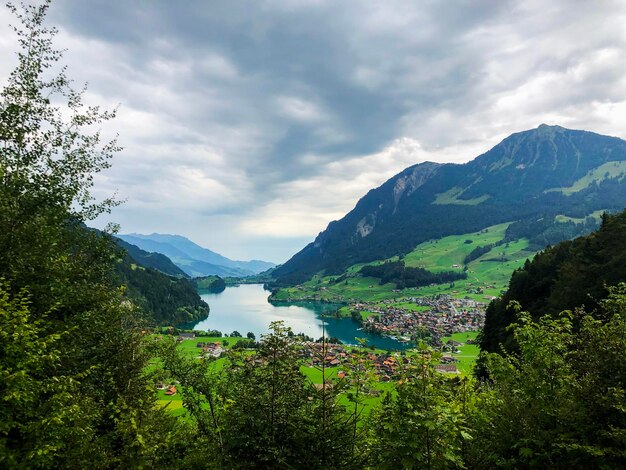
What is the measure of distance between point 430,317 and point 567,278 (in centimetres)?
11396

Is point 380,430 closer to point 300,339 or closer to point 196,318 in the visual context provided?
point 300,339

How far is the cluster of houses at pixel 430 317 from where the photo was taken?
130750mm

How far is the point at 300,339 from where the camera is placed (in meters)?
9.20

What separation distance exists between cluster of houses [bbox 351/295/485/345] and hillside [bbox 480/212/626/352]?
196 feet

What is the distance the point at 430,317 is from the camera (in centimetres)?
15188

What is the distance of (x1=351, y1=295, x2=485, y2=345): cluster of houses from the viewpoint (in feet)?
429

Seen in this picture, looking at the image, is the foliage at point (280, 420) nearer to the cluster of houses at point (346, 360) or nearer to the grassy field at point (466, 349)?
the cluster of houses at point (346, 360)

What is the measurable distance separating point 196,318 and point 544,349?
188215 millimetres

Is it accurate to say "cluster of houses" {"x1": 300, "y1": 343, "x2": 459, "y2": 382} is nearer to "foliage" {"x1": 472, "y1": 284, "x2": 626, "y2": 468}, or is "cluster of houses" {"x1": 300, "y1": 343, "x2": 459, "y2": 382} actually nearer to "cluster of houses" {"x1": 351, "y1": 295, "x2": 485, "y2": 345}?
"foliage" {"x1": 472, "y1": 284, "x2": 626, "y2": 468}

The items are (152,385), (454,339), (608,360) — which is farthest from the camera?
(454,339)

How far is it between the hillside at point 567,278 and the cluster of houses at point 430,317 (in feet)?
196

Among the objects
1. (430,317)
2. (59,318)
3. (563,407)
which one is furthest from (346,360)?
(430,317)

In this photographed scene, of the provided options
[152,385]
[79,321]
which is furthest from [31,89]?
[152,385]

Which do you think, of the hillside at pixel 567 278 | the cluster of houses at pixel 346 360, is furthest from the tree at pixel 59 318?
the hillside at pixel 567 278
